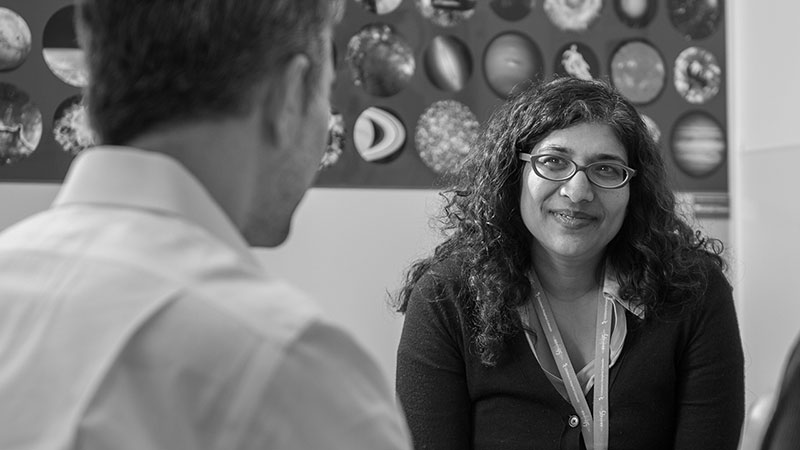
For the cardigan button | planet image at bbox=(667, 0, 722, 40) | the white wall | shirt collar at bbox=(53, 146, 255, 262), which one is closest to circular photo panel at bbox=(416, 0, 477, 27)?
planet image at bbox=(667, 0, 722, 40)

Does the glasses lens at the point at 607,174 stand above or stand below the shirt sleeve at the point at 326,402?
below

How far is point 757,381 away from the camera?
335cm

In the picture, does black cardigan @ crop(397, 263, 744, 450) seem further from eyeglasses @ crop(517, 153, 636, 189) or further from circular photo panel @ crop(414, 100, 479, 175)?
circular photo panel @ crop(414, 100, 479, 175)

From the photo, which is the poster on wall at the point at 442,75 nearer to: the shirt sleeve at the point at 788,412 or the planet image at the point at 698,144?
the planet image at the point at 698,144

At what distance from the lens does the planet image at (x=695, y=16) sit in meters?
3.40

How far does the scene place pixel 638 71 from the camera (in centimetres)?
334

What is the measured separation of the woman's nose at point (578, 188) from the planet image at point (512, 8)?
129cm

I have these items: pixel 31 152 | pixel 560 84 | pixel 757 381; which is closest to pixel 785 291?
pixel 757 381

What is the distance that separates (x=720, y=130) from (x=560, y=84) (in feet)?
5.05

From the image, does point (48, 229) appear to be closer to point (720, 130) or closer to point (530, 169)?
point (530, 169)

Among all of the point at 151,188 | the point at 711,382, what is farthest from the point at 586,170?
the point at 151,188

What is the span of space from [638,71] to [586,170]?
4.79 feet

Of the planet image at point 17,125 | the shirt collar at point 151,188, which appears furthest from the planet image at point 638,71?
the shirt collar at point 151,188

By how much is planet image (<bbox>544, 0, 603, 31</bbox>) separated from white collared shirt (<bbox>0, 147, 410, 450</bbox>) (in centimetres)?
261
